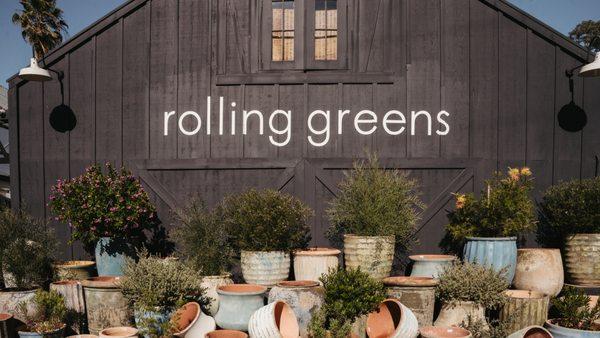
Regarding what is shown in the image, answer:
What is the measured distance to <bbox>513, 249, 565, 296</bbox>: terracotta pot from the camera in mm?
6844

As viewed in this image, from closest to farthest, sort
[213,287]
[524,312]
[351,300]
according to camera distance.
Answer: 1. [351,300]
2. [524,312]
3. [213,287]

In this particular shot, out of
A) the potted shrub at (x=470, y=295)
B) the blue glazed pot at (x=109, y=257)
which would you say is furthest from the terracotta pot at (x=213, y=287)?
the potted shrub at (x=470, y=295)

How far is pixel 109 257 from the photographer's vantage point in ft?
23.7

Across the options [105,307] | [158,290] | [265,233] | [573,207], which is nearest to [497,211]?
[573,207]

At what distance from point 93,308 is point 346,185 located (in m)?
3.60

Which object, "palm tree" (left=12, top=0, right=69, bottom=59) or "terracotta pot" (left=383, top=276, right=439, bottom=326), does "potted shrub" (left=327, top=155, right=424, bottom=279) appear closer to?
"terracotta pot" (left=383, top=276, right=439, bottom=326)

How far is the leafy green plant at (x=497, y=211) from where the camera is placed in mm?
6867

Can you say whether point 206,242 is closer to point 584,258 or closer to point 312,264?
point 312,264

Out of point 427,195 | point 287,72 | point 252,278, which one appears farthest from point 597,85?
point 252,278

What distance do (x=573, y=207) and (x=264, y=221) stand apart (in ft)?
13.5

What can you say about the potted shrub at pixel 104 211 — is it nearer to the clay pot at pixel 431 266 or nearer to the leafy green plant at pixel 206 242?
the leafy green plant at pixel 206 242

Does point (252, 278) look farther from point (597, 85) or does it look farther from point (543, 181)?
point (597, 85)

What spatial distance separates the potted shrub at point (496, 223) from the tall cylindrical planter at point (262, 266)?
246 cm

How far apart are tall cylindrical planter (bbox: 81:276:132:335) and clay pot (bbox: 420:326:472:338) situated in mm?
3478
